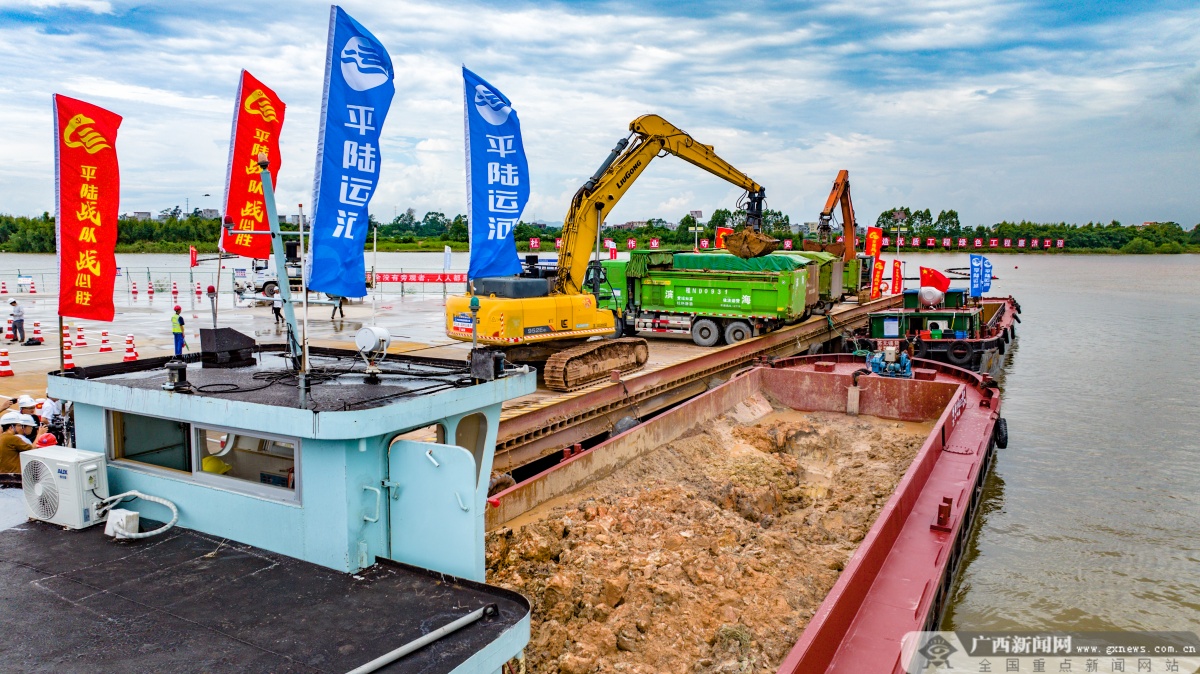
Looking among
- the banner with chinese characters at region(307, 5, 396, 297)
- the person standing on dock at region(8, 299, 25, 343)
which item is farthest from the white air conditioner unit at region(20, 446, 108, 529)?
the person standing on dock at region(8, 299, 25, 343)

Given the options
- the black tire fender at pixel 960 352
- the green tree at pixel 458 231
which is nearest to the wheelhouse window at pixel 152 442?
the black tire fender at pixel 960 352

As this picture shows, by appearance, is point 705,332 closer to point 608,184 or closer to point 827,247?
point 608,184

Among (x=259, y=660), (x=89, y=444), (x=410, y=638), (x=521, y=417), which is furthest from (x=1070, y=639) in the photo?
(x=89, y=444)

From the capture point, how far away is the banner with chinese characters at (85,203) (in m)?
8.43

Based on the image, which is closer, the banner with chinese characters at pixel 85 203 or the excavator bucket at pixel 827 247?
the banner with chinese characters at pixel 85 203

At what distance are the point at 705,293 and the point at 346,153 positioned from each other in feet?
44.9

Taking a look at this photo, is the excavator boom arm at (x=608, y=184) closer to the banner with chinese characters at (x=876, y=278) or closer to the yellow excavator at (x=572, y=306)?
the yellow excavator at (x=572, y=306)

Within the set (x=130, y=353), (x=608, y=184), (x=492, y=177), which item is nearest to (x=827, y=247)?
(x=608, y=184)

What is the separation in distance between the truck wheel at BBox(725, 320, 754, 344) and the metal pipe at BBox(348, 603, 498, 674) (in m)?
15.1

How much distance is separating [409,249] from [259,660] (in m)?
76.5

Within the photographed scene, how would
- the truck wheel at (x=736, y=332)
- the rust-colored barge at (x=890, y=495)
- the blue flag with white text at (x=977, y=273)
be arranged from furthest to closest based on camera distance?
the blue flag with white text at (x=977, y=273), the truck wheel at (x=736, y=332), the rust-colored barge at (x=890, y=495)

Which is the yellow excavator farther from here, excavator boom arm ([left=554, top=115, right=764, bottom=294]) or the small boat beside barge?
the small boat beside barge

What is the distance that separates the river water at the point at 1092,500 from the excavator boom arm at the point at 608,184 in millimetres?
8109

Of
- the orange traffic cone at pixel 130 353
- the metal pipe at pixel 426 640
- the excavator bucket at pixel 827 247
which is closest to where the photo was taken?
the metal pipe at pixel 426 640
